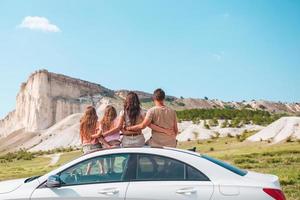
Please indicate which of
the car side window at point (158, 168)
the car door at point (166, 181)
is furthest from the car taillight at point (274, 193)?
the car side window at point (158, 168)

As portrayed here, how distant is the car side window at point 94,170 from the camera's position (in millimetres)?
7371

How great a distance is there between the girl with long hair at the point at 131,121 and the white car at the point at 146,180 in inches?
101

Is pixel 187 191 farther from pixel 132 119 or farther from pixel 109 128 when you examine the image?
pixel 109 128

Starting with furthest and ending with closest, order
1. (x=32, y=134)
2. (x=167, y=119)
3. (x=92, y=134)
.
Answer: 1. (x=32, y=134)
2. (x=92, y=134)
3. (x=167, y=119)

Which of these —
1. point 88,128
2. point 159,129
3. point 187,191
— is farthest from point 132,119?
point 187,191

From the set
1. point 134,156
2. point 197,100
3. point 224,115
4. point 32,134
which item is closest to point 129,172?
point 134,156

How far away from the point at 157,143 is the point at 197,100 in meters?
143

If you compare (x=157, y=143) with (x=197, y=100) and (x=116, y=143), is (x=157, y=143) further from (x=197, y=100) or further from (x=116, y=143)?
(x=197, y=100)

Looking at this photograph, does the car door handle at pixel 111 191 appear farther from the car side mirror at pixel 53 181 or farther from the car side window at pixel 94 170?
the car side mirror at pixel 53 181

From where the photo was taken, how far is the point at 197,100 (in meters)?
152

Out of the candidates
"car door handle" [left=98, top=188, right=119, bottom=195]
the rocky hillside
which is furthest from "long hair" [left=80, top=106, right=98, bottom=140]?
the rocky hillside

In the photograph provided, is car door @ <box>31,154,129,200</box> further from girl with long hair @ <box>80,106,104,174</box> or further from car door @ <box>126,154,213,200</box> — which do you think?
girl with long hair @ <box>80,106,104,174</box>

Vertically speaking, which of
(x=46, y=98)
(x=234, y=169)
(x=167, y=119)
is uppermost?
(x=46, y=98)

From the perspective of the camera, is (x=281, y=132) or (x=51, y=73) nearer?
(x=281, y=132)
